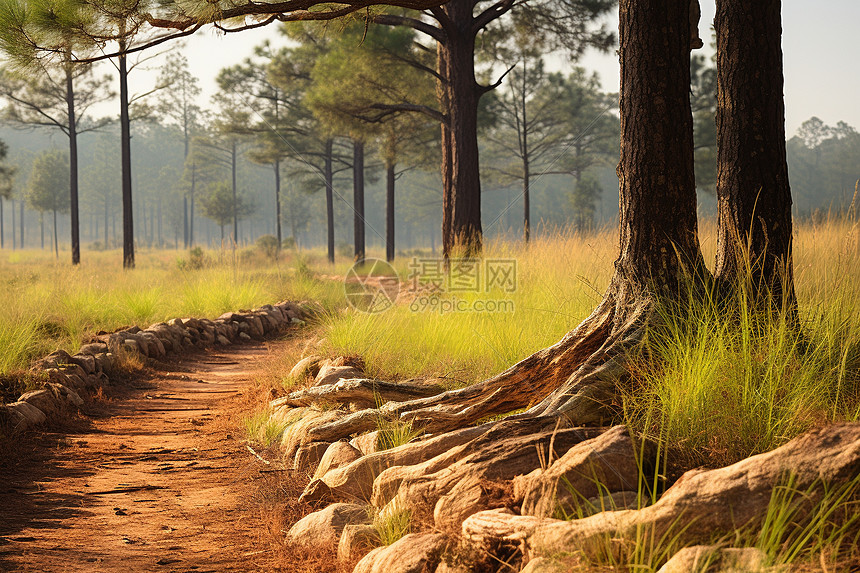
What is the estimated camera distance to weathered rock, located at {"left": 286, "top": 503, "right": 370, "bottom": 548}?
8.14 feet

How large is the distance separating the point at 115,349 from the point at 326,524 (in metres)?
4.13

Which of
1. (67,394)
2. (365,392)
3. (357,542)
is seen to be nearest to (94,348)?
(67,394)

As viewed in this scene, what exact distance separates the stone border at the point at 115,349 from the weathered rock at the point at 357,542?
2.58 meters

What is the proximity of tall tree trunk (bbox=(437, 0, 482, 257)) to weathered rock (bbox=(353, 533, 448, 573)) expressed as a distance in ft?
23.0

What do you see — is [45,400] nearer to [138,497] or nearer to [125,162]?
[138,497]

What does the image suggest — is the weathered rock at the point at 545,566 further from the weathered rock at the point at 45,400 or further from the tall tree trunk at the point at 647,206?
the weathered rock at the point at 45,400

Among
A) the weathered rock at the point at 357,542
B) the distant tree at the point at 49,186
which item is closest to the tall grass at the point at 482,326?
the weathered rock at the point at 357,542

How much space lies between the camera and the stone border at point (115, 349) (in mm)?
4105

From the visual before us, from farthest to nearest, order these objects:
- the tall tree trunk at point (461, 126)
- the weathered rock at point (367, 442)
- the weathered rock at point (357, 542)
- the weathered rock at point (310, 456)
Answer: the tall tree trunk at point (461, 126)
the weathered rock at point (310, 456)
the weathered rock at point (367, 442)
the weathered rock at point (357, 542)

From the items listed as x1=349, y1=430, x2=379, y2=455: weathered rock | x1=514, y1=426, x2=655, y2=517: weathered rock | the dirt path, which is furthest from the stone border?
x1=514, y1=426, x2=655, y2=517: weathered rock

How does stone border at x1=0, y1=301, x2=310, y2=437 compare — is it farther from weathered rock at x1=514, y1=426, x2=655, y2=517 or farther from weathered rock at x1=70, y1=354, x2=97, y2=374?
weathered rock at x1=514, y1=426, x2=655, y2=517

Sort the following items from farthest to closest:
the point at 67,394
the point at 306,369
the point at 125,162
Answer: the point at 125,162 < the point at 306,369 < the point at 67,394

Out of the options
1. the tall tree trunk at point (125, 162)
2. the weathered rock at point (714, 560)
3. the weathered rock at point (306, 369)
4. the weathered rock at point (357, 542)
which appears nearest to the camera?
the weathered rock at point (714, 560)

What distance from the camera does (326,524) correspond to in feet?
8.29
